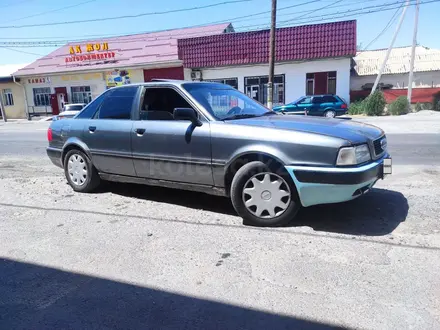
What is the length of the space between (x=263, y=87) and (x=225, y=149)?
22.1m

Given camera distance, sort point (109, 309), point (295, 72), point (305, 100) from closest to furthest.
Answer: point (109, 309), point (305, 100), point (295, 72)

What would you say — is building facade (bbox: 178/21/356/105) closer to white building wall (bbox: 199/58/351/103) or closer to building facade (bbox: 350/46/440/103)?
white building wall (bbox: 199/58/351/103)

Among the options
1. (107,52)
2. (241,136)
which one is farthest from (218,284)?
(107,52)

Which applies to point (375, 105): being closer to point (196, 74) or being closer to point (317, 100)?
point (317, 100)

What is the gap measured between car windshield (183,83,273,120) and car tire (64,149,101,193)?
6.78 ft

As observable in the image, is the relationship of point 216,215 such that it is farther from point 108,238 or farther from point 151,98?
point 151,98

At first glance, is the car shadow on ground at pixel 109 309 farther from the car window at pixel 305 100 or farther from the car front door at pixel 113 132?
the car window at pixel 305 100

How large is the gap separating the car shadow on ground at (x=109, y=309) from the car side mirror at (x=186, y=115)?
1874 mm

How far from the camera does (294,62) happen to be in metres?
23.7

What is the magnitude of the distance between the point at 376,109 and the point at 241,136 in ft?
→ 68.4

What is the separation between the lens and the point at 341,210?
4352mm

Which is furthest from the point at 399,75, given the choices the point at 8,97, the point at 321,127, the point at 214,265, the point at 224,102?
the point at 8,97

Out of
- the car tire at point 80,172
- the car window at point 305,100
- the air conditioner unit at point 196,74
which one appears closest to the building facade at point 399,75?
the car window at point 305,100

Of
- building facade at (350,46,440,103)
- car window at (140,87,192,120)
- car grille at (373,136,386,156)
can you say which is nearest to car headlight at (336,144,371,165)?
car grille at (373,136,386,156)
